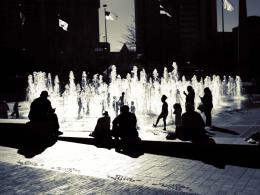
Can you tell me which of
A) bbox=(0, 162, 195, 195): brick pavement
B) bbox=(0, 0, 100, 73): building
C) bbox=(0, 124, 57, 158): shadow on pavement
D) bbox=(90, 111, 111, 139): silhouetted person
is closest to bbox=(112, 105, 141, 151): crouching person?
bbox=(90, 111, 111, 139): silhouetted person

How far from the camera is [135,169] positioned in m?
7.98

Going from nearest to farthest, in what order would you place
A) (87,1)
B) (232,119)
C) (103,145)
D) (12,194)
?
(12,194)
(103,145)
(232,119)
(87,1)

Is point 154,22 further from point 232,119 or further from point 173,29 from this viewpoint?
point 232,119

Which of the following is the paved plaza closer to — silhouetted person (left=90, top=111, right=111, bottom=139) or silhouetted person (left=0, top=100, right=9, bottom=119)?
silhouetted person (left=90, top=111, right=111, bottom=139)

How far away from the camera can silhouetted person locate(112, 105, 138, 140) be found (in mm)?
10352

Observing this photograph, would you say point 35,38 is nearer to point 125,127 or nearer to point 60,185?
point 125,127

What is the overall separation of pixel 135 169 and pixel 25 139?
5.19 meters

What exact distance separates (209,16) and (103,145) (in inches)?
5812

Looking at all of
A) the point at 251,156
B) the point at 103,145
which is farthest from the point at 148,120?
the point at 251,156

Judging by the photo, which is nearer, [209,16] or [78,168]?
[78,168]

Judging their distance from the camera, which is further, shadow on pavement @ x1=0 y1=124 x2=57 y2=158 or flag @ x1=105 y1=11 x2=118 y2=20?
flag @ x1=105 y1=11 x2=118 y2=20

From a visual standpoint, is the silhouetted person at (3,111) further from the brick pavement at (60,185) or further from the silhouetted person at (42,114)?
the brick pavement at (60,185)

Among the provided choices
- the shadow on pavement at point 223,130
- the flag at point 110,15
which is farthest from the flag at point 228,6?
the shadow on pavement at point 223,130

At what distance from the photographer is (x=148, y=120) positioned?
56.4ft
